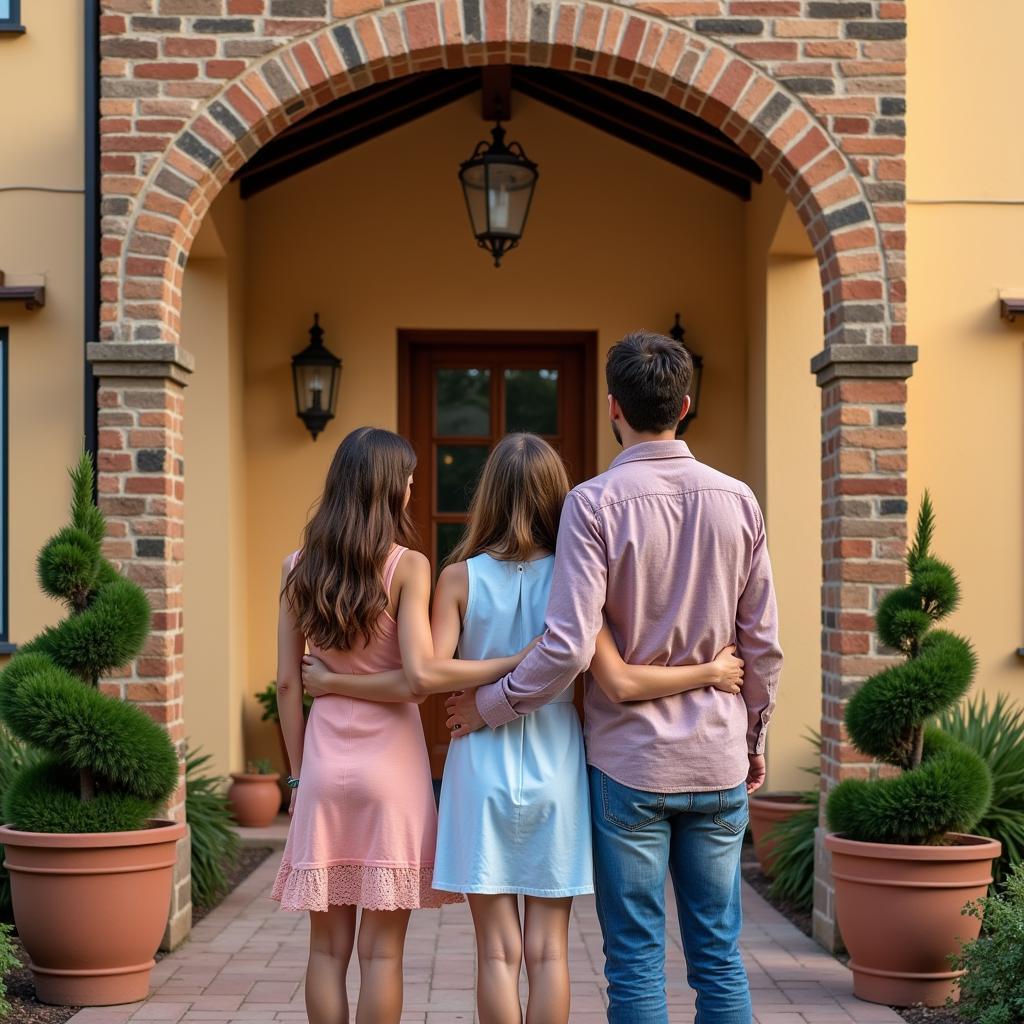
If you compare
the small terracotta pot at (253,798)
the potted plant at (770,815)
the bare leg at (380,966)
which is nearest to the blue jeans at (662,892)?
the bare leg at (380,966)

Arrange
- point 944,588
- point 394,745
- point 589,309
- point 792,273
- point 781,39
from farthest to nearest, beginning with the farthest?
point 589,309 → point 792,273 → point 781,39 → point 944,588 → point 394,745

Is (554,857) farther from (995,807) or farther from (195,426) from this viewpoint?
(195,426)

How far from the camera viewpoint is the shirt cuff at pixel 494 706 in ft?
9.95

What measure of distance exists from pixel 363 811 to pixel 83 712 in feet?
5.48

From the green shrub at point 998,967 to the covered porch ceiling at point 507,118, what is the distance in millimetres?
4544

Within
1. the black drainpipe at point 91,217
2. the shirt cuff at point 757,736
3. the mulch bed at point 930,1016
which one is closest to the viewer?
the shirt cuff at point 757,736

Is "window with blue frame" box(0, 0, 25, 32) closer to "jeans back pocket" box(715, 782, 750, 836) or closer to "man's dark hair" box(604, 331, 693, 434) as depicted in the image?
"man's dark hair" box(604, 331, 693, 434)

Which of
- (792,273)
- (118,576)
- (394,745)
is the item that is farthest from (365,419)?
(394,745)

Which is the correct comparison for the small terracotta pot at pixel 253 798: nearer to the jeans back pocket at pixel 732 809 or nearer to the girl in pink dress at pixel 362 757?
the girl in pink dress at pixel 362 757

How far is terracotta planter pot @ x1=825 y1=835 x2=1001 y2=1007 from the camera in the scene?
15.1ft

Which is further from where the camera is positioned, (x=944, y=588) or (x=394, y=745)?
(x=944, y=588)

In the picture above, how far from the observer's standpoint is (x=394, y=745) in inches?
131

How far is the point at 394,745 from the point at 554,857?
509mm

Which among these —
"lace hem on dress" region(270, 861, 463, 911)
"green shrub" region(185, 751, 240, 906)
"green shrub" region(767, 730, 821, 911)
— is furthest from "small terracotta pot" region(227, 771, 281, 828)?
"lace hem on dress" region(270, 861, 463, 911)
